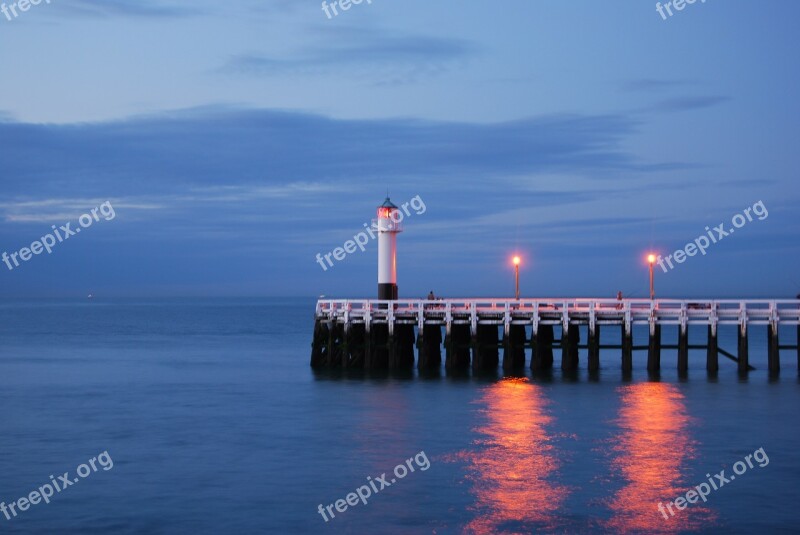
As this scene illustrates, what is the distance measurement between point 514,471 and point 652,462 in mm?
3097

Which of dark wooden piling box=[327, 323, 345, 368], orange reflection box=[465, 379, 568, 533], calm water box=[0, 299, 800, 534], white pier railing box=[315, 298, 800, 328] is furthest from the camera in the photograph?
dark wooden piling box=[327, 323, 345, 368]

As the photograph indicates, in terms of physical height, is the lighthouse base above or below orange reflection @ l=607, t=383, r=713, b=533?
above

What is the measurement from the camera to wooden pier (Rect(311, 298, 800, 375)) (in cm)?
3681

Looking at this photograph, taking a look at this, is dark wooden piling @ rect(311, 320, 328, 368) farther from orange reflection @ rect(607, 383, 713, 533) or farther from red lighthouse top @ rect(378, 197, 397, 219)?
orange reflection @ rect(607, 383, 713, 533)

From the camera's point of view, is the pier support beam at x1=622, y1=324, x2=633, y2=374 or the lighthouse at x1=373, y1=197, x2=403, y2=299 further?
the lighthouse at x1=373, y1=197, x2=403, y2=299

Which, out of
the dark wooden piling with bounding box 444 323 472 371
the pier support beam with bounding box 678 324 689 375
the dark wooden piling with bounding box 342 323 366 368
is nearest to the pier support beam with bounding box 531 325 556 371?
the dark wooden piling with bounding box 444 323 472 371

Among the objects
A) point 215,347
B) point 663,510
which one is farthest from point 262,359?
point 663,510

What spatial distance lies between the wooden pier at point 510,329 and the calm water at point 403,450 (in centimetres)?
108

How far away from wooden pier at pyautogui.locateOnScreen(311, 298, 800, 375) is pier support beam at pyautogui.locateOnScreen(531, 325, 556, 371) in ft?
0.12

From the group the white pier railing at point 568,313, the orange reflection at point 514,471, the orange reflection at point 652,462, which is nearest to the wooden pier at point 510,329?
the white pier railing at point 568,313

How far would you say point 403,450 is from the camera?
2448 centimetres

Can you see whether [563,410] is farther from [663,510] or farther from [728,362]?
[728,362]

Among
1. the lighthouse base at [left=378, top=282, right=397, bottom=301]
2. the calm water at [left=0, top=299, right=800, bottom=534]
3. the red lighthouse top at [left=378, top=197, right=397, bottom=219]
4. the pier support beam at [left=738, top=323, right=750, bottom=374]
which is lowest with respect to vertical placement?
the calm water at [left=0, top=299, right=800, bottom=534]

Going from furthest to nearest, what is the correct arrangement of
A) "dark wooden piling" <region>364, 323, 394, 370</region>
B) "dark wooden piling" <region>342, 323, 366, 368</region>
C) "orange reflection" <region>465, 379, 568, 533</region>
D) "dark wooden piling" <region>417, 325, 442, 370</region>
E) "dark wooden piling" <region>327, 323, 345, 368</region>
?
"dark wooden piling" <region>417, 325, 442, 370</region> → "dark wooden piling" <region>327, 323, 345, 368</region> → "dark wooden piling" <region>342, 323, 366, 368</region> → "dark wooden piling" <region>364, 323, 394, 370</region> → "orange reflection" <region>465, 379, 568, 533</region>
